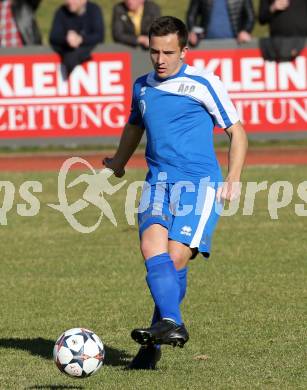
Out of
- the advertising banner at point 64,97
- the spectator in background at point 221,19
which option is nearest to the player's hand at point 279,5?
the spectator in background at point 221,19

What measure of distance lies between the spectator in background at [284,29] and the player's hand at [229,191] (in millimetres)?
12539

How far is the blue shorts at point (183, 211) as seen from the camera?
23.9ft

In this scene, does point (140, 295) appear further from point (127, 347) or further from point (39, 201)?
point (39, 201)

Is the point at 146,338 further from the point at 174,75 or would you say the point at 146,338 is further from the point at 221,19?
the point at 221,19

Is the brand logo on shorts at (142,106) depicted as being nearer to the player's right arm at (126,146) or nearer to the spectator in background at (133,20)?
the player's right arm at (126,146)

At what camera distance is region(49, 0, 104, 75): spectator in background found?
19.4 m

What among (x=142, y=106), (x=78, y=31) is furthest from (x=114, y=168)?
(x=78, y=31)

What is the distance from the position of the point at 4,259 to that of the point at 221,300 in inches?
117

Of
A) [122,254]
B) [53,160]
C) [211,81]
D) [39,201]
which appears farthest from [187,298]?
[53,160]

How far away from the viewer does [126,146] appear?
7824 mm

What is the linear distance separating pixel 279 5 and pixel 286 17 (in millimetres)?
305

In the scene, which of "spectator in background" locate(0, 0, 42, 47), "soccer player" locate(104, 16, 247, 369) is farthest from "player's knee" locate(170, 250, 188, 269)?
"spectator in background" locate(0, 0, 42, 47)

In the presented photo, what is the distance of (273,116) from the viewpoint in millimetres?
19422

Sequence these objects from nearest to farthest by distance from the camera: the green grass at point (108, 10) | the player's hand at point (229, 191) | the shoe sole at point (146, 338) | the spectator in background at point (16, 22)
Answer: the shoe sole at point (146, 338) → the player's hand at point (229, 191) → the spectator in background at point (16, 22) → the green grass at point (108, 10)
